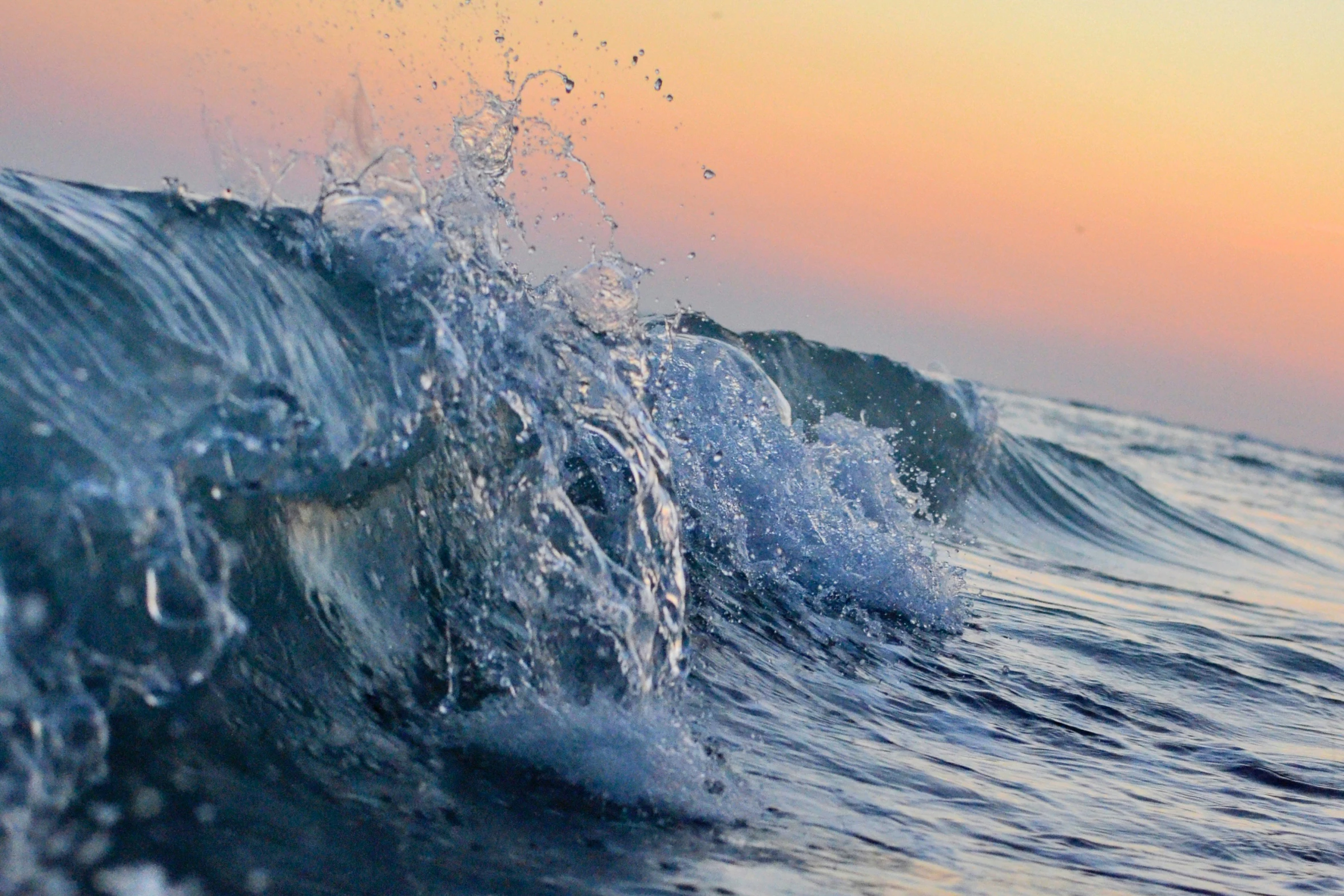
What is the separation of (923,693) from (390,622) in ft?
6.05

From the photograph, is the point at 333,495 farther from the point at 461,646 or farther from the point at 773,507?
the point at 773,507

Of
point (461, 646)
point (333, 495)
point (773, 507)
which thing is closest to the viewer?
point (461, 646)

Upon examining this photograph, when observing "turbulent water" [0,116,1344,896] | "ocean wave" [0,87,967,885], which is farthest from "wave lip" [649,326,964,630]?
"ocean wave" [0,87,967,885]

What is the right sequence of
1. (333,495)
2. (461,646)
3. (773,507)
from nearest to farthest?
(461,646) < (333,495) < (773,507)

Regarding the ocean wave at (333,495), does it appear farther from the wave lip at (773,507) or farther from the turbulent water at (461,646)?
the wave lip at (773,507)

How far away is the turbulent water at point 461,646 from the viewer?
229cm

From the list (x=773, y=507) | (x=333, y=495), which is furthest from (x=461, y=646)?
(x=773, y=507)

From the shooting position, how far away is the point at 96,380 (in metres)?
2.68

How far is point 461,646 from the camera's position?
3195 millimetres

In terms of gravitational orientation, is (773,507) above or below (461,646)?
above

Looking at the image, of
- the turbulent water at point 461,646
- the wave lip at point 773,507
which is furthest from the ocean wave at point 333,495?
the wave lip at point 773,507

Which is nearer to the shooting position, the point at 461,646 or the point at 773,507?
the point at 461,646

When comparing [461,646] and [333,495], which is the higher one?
[333,495]

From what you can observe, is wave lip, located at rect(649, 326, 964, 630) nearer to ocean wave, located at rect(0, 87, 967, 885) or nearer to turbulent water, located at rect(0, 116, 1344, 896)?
turbulent water, located at rect(0, 116, 1344, 896)
